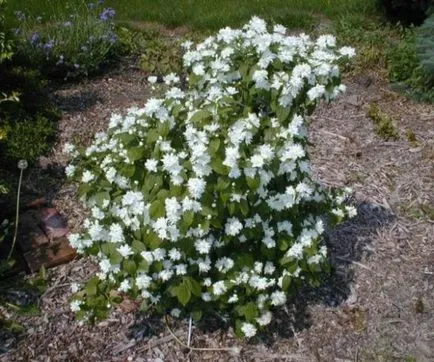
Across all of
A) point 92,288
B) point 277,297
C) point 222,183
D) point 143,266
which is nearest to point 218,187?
point 222,183

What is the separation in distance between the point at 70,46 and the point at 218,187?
138 inches

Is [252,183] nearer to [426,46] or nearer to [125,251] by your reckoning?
[125,251]

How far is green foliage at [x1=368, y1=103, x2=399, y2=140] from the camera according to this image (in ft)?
16.1

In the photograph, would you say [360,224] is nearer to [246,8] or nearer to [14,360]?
[14,360]

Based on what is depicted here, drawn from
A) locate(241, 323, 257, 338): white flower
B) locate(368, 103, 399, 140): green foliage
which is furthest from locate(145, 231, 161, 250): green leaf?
locate(368, 103, 399, 140): green foliage

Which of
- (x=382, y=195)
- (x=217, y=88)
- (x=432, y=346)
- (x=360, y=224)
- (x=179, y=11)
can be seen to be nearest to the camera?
(x=217, y=88)

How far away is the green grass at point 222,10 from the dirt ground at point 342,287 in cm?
232

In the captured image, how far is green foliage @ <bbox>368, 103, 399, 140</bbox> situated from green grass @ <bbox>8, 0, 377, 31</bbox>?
6.91 ft

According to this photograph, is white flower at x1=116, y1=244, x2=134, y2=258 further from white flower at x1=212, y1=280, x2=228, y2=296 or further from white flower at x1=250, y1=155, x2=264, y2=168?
white flower at x1=250, y1=155, x2=264, y2=168

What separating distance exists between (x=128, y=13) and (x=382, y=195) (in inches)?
169

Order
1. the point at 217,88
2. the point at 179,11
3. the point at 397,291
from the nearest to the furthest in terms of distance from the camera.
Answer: the point at 217,88 → the point at 397,291 → the point at 179,11

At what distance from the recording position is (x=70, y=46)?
5.56m

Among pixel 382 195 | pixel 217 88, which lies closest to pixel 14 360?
pixel 217 88

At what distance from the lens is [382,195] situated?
4.23m
